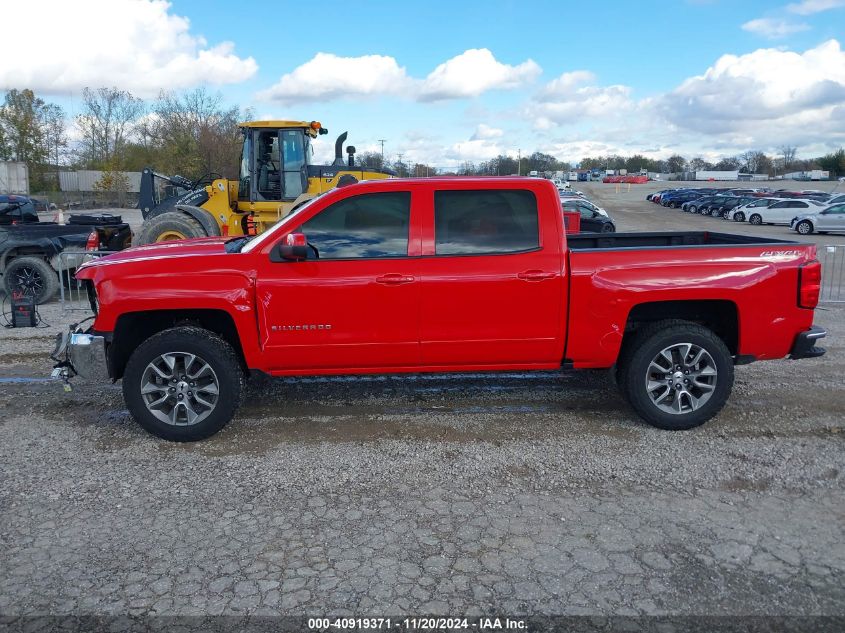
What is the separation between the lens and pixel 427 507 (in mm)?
4262

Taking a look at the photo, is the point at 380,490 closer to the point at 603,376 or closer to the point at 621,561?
the point at 621,561

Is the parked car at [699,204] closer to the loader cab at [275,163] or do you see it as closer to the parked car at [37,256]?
the loader cab at [275,163]

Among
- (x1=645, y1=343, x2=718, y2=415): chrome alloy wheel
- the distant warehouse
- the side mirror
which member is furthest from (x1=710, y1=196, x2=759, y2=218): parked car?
the distant warehouse

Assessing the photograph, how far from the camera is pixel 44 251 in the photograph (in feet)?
37.9

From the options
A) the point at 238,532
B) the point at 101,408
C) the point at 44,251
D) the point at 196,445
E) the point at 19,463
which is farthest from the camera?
the point at 44,251

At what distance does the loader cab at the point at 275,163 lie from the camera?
13945 millimetres

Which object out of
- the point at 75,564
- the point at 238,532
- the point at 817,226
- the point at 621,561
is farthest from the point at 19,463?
the point at 817,226

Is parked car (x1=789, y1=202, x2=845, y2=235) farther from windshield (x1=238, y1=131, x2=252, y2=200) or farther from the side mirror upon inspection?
the side mirror

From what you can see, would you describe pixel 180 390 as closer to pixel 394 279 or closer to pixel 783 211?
pixel 394 279

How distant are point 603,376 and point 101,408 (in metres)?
4.81

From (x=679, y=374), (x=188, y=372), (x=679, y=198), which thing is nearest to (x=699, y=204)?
(x=679, y=198)

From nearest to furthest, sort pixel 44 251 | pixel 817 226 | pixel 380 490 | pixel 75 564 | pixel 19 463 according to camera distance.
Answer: pixel 75 564 < pixel 380 490 < pixel 19 463 < pixel 44 251 < pixel 817 226

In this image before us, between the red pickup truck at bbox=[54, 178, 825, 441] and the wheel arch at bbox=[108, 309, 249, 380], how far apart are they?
0.02 m

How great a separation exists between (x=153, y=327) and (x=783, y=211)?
129 ft
